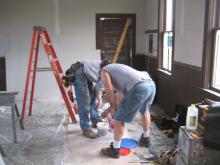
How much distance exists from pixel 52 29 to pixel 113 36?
1.40 meters

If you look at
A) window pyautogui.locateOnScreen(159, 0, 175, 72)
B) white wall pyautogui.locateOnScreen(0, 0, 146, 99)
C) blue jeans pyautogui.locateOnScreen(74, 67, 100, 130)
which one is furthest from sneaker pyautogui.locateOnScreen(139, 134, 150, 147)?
white wall pyautogui.locateOnScreen(0, 0, 146, 99)

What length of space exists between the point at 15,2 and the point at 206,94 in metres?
4.59

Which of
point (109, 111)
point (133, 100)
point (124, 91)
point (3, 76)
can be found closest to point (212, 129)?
point (133, 100)

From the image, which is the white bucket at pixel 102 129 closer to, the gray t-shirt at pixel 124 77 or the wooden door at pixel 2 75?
the gray t-shirt at pixel 124 77

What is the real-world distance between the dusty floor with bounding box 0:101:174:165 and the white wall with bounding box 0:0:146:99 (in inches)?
62.9

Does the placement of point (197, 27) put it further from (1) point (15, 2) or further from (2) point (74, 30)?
(1) point (15, 2)

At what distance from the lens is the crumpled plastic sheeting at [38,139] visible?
3.12 meters

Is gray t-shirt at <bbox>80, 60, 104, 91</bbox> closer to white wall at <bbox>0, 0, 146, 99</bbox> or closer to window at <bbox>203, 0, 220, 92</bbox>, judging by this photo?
window at <bbox>203, 0, 220, 92</bbox>

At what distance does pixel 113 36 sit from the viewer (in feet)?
20.3

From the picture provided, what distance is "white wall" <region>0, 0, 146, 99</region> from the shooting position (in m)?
5.88

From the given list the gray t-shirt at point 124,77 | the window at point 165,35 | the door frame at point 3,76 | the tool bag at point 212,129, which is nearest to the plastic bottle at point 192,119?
the tool bag at point 212,129

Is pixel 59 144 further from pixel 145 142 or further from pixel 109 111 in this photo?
pixel 145 142

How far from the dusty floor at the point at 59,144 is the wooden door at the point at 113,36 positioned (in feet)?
7.14

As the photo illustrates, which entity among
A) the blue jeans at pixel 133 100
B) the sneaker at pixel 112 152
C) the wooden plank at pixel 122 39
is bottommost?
the sneaker at pixel 112 152
